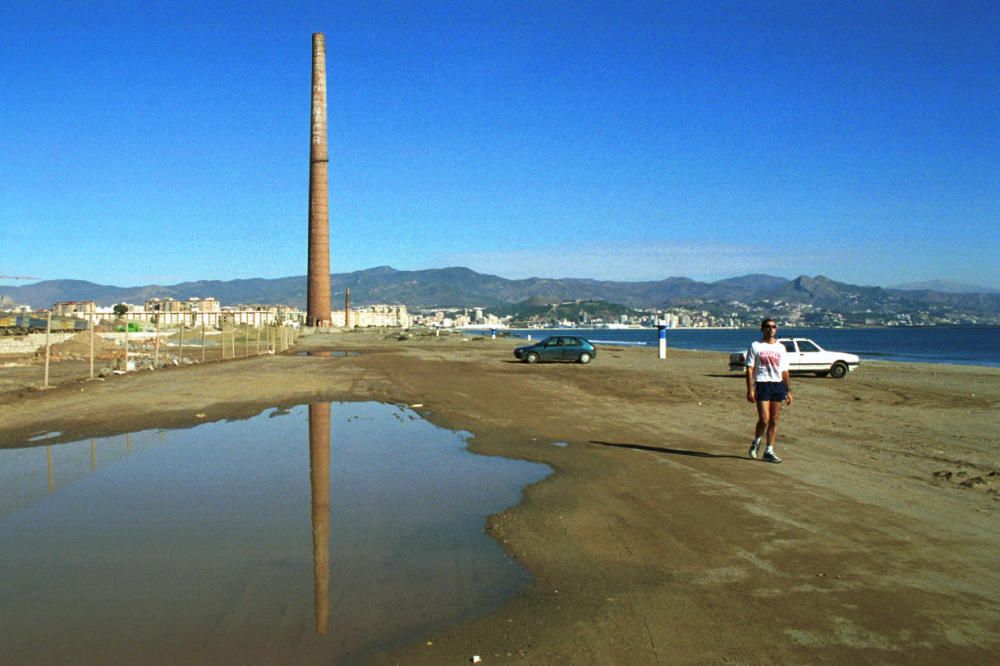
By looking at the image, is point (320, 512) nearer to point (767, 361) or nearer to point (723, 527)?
point (723, 527)

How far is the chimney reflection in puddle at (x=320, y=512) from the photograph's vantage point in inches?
217

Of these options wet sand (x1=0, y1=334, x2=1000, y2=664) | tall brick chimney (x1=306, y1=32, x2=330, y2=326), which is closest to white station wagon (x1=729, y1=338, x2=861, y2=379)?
wet sand (x1=0, y1=334, x2=1000, y2=664)

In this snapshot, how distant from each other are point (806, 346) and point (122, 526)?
26974mm

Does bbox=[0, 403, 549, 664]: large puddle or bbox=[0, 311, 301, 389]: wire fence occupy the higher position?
bbox=[0, 403, 549, 664]: large puddle

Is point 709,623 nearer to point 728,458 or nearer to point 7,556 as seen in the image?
point 7,556

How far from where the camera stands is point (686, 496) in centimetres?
903

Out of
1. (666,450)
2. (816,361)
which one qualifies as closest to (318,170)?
(816,361)

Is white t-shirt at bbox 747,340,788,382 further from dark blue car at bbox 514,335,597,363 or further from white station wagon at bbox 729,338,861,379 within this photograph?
dark blue car at bbox 514,335,597,363

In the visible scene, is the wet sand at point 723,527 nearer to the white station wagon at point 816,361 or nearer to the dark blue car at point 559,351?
the white station wagon at point 816,361

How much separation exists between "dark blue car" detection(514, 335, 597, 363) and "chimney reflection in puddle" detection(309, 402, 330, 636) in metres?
24.0

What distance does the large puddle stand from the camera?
4973 millimetres

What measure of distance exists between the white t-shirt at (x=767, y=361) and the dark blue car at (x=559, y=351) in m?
27.3

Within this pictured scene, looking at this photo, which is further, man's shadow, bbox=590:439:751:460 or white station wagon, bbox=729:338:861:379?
white station wagon, bbox=729:338:861:379

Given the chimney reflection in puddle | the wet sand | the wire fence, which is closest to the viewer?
the wet sand
